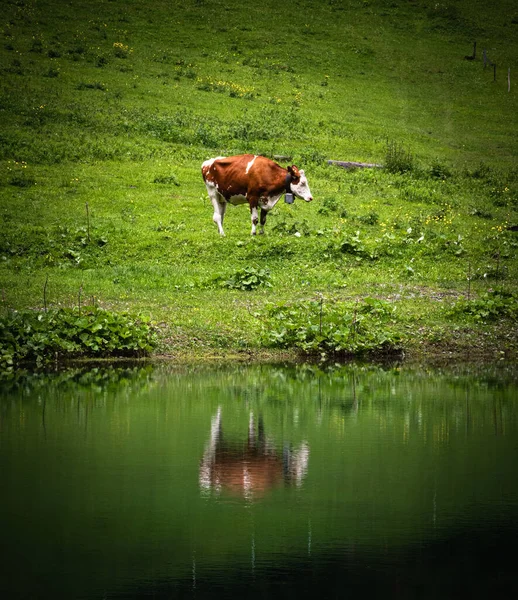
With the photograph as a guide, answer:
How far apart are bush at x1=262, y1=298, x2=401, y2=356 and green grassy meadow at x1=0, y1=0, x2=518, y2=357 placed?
1.10 feet

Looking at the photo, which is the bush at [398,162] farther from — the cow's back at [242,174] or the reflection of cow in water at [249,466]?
the reflection of cow in water at [249,466]

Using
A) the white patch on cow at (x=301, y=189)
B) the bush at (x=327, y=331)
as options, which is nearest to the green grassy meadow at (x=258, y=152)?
the bush at (x=327, y=331)

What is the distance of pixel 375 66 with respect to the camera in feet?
197

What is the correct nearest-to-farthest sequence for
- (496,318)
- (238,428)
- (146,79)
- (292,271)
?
1. (238,428)
2. (496,318)
3. (292,271)
4. (146,79)

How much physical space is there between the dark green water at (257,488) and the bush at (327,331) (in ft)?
8.04

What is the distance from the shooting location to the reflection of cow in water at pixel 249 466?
491 inches

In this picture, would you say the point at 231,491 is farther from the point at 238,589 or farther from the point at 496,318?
the point at 496,318

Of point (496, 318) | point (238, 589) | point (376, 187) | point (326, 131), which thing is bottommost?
point (238, 589)

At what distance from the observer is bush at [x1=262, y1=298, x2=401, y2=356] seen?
21797mm

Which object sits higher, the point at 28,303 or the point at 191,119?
the point at 191,119

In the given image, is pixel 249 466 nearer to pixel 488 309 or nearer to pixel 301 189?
pixel 488 309

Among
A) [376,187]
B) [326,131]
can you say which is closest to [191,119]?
[326,131]

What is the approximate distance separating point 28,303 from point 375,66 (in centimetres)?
4034

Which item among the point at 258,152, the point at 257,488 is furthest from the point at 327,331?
the point at 258,152
